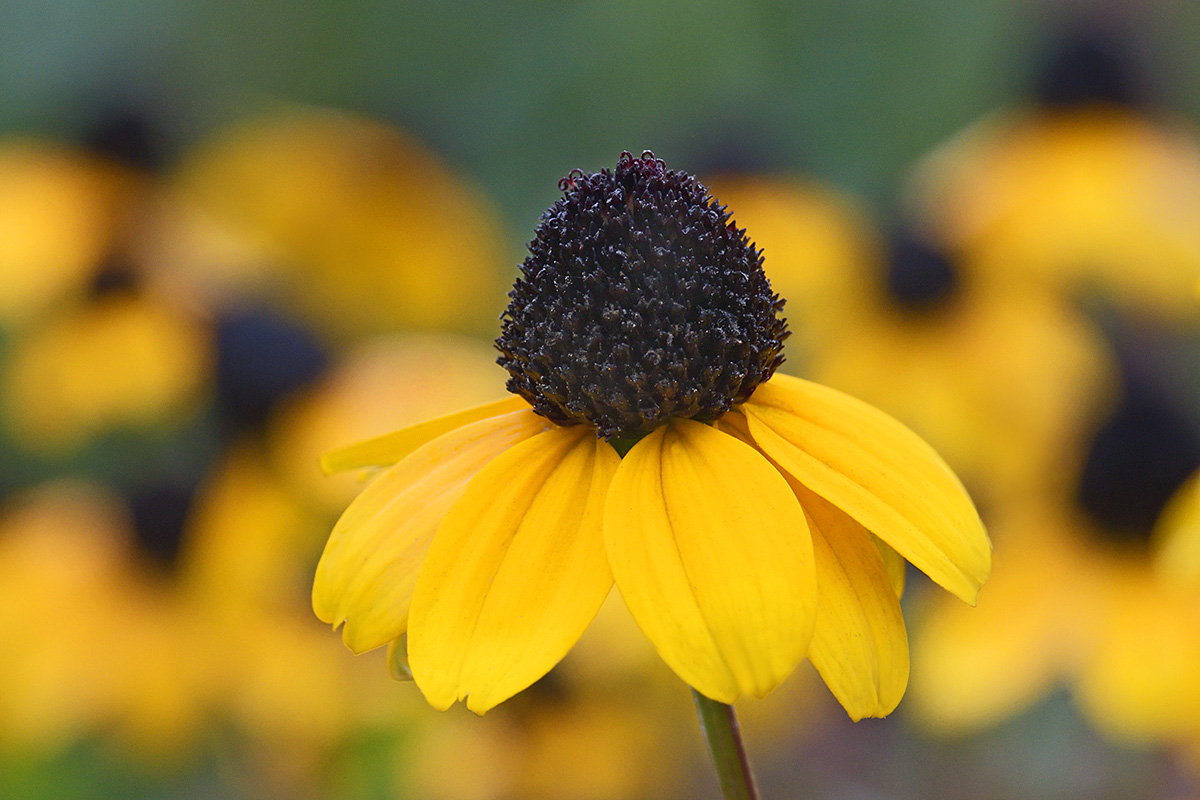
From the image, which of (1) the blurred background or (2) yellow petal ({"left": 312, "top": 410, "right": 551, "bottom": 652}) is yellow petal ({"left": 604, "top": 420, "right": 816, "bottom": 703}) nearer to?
(2) yellow petal ({"left": 312, "top": 410, "right": 551, "bottom": 652})

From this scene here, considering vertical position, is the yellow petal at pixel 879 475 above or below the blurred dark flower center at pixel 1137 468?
above

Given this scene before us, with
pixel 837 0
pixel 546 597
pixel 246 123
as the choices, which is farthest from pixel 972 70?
pixel 546 597

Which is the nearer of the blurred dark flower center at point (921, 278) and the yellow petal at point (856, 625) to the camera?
the yellow petal at point (856, 625)

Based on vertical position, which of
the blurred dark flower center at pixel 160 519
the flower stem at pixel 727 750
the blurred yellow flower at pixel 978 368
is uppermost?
the flower stem at pixel 727 750

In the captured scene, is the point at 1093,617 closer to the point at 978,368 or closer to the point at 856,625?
the point at 978,368

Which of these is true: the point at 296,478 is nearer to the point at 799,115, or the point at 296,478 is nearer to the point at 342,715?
the point at 342,715

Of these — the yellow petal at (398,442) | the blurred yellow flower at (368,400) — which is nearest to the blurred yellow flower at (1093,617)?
the blurred yellow flower at (368,400)

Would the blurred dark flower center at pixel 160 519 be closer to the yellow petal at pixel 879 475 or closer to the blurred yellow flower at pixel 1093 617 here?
the blurred yellow flower at pixel 1093 617
